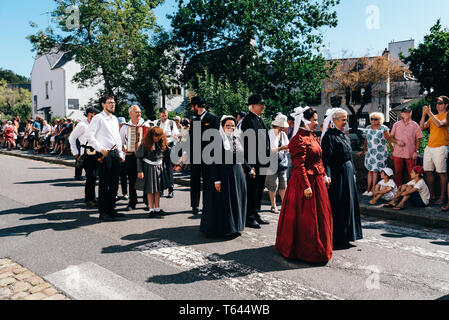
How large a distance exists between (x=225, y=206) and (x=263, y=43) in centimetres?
2175

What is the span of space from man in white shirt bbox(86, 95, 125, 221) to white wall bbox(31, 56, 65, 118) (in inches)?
1556

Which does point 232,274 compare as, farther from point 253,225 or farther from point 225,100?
point 225,100

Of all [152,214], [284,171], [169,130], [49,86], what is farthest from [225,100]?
[49,86]

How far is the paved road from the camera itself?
3826 millimetres

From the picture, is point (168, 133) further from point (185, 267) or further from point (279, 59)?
point (279, 59)

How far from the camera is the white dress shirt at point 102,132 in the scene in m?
6.77

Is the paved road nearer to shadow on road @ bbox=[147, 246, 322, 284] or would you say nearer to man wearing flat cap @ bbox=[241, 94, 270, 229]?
shadow on road @ bbox=[147, 246, 322, 284]

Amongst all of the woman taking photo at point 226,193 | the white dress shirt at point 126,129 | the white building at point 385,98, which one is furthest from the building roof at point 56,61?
the woman taking photo at point 226,193

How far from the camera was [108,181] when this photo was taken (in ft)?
22.4

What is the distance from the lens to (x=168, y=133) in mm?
9484

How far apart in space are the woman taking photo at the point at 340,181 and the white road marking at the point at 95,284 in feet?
9.39

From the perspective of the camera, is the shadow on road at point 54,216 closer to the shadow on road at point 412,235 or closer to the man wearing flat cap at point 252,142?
the man wearing flat cap at point 252,142
